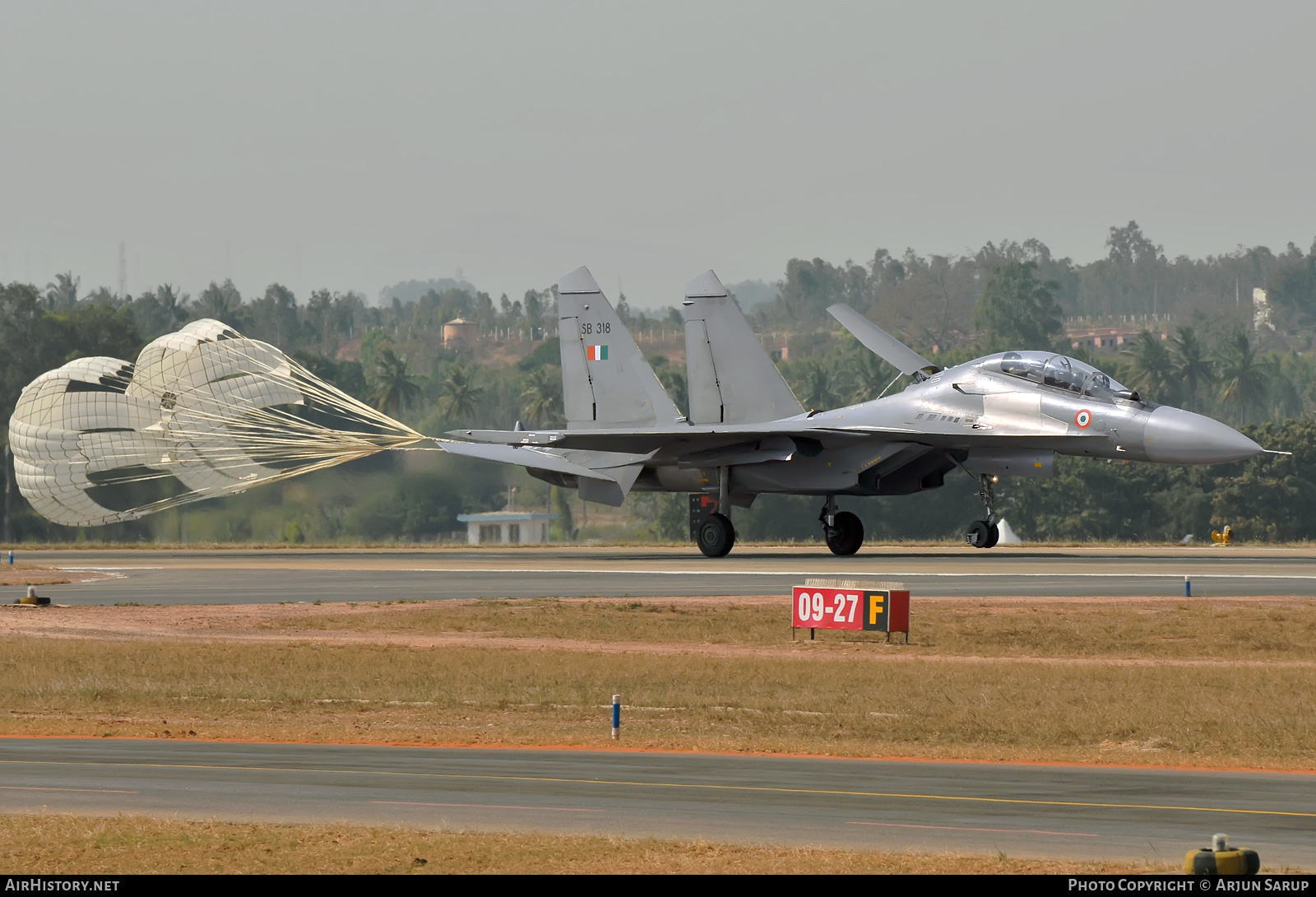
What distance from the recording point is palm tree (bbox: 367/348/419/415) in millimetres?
129625

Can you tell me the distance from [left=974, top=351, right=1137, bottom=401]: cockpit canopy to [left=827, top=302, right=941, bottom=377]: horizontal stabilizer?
2771 millimetres

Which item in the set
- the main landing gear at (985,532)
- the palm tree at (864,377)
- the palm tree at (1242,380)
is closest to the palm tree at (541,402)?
the palm tree at (864,377)

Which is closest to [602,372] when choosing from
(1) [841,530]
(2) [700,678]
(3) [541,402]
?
(1) [841,530]

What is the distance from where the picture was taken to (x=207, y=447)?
42594 mm

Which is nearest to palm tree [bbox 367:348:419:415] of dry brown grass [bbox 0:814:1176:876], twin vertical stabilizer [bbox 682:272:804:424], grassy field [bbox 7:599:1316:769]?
twin vertical stabilizer [bbox 682:272:804:424]

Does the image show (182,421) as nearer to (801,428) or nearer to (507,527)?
(801,428)

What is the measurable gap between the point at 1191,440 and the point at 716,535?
501 inches

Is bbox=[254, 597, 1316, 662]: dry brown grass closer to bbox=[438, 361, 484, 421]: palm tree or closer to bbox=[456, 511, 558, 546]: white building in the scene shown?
bbox=[456, 511, 558, 546]: white building

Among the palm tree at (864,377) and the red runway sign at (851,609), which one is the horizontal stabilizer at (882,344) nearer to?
the red runway sign at (851,609)

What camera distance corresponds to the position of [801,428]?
128 feet

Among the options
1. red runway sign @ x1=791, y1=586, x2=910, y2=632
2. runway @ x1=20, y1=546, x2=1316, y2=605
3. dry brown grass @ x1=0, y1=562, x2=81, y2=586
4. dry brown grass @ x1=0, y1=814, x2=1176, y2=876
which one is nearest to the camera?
dry brown grass @ x1=0, y1=814, x2=1176, y2=876

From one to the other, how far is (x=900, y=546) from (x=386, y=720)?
31.3 meters

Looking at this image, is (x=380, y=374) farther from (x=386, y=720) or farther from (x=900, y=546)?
(x=386, y=720)

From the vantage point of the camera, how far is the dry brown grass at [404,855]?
11.3 metres
